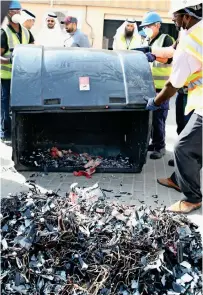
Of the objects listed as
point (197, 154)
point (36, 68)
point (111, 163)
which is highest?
point (36, 68)

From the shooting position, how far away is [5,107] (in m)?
5.50

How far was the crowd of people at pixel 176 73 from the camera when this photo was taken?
10.8ft

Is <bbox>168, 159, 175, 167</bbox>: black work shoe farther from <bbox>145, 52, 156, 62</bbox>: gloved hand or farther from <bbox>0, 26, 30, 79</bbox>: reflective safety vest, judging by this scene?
<bbox>0, 26, 30, 79</bbox>: reflective safety vest

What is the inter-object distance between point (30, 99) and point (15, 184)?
90 cm

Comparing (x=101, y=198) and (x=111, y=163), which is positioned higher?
(x=101, y=198)

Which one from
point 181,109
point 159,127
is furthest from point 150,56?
point 159,127

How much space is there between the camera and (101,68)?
4.21m

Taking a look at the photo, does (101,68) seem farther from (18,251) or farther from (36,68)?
(18,251)

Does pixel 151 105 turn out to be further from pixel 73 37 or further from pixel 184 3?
pixel 73 37

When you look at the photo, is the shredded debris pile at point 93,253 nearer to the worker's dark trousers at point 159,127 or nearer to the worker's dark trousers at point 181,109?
the worker's dark trousers at point 181,109

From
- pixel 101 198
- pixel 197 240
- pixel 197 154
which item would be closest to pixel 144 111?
pixel 197 154

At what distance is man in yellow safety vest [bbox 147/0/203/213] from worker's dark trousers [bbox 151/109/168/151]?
4.50ft

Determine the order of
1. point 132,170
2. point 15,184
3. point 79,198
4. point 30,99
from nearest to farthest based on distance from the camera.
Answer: point 79,198 → point 30,99 → point 15,184 → point 132,170

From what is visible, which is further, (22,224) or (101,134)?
(101,134)
